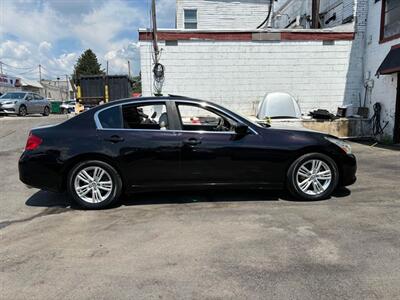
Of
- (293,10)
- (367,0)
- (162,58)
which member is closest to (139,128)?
(162,58)

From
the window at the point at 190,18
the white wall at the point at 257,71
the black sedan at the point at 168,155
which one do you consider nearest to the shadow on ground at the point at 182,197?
the black sedan at the point at 168,155

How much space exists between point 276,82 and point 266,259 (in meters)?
11.2

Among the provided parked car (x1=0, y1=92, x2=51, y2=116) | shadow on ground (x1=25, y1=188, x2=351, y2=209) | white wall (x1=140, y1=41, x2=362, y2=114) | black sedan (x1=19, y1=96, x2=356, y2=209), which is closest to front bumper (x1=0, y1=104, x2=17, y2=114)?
parked car (x1=0, y1=92, x2=51, y2=116)

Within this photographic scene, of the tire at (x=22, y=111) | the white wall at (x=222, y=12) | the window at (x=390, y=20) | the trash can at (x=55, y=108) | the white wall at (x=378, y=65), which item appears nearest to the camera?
the window at (x=390, y=20)

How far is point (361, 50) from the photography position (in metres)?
14.1

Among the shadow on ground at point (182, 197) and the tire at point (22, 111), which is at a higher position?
the tire at point (22, 111)

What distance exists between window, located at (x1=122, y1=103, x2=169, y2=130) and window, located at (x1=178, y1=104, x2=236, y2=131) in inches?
10.4

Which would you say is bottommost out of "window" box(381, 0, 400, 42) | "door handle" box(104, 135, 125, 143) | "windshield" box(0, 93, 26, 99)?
"door handle" box(104, 135, 125, 143)

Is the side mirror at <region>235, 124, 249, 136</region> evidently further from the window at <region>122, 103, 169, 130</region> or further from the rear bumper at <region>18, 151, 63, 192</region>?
the rear bumper at <region>18, 151, 63, 192</region>

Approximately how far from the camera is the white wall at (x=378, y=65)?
40.0 feet

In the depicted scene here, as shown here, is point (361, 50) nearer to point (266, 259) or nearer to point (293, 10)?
point (293, 10)

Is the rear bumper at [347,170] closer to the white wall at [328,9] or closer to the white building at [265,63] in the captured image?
the white building at [265,63]

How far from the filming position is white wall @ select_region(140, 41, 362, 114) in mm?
13695

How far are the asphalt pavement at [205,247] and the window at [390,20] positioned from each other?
8045mm
